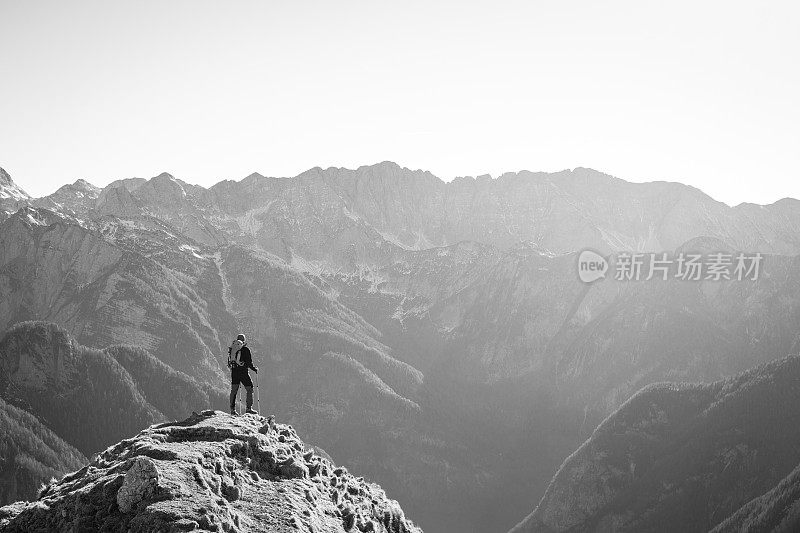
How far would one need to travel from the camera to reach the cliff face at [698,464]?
518 feet

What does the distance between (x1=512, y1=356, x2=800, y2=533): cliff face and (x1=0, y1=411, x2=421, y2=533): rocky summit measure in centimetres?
12267

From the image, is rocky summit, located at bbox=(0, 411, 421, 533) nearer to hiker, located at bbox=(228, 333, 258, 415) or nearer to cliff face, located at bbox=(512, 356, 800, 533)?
hiker, located at bbox=(228, 333, 258, 415)

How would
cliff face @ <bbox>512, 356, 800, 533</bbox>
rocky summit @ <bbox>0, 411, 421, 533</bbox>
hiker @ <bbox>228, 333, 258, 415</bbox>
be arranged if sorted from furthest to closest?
cliff face @ <bbox>512, 356, 800, 533</bbox> → hiker @ <bbox>228, 333, 258, 415</bbox> → rocky summit @ <bbox>0, 411, 421, 533</bbox>

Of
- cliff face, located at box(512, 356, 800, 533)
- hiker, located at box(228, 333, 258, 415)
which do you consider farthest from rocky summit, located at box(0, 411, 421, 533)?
cliff face, located at box(512, 356, 800, 533)

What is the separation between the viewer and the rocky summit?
2850 cm

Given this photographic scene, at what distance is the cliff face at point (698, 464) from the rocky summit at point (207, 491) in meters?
123

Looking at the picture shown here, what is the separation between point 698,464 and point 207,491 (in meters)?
163

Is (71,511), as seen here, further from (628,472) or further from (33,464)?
(33,464)

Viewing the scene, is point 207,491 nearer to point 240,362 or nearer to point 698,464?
point 240,362

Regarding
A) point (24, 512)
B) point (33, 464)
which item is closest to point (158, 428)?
point (24, 512)

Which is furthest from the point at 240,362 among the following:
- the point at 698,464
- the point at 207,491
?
the point at 698,464

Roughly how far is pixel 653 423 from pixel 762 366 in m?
32.7

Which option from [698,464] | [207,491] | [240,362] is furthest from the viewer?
[698,464]

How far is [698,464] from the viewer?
170 m
